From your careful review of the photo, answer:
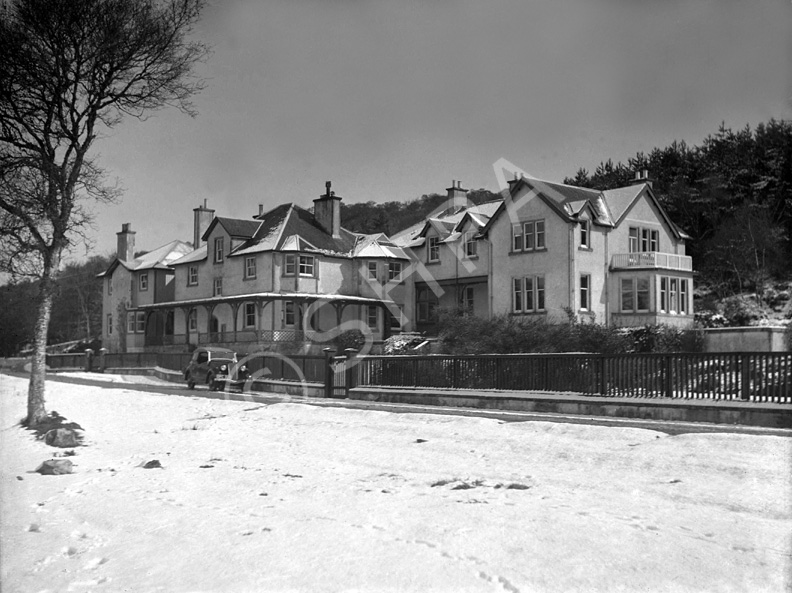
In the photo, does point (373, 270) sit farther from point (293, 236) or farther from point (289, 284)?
point (289, 284)

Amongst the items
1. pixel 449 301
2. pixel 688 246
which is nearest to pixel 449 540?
pixel 449 301

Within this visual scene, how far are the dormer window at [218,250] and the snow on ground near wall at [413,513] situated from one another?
38.6 m

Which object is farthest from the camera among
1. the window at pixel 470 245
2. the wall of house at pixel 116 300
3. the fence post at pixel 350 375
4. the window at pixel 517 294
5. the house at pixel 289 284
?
the wall of house at pixel 116 300

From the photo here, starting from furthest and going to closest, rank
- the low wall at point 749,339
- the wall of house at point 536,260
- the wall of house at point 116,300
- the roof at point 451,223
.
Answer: the wall of house at point 116,300 → the roof at point 451,223 → the wall of house at point 536,260 → the low wall at point 749,339

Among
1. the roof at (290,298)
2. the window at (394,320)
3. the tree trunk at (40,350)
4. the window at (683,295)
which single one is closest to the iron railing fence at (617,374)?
the tree trunk at (40,350)

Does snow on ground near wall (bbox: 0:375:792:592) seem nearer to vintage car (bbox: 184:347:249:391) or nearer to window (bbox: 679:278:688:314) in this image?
vintage car (bbox: 184:347:249:391)

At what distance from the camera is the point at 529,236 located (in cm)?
4281

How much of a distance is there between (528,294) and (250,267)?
1838 cm

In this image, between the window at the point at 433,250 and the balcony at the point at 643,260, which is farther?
the window at the point at 433,250

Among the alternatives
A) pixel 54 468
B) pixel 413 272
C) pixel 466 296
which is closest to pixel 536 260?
pixel 466 296

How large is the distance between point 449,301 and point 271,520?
4165 cm

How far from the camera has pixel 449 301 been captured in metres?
50.2

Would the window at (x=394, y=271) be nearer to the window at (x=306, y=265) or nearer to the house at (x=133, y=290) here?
the window at (x=306, y=265)

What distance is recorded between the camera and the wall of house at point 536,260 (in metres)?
40.8
